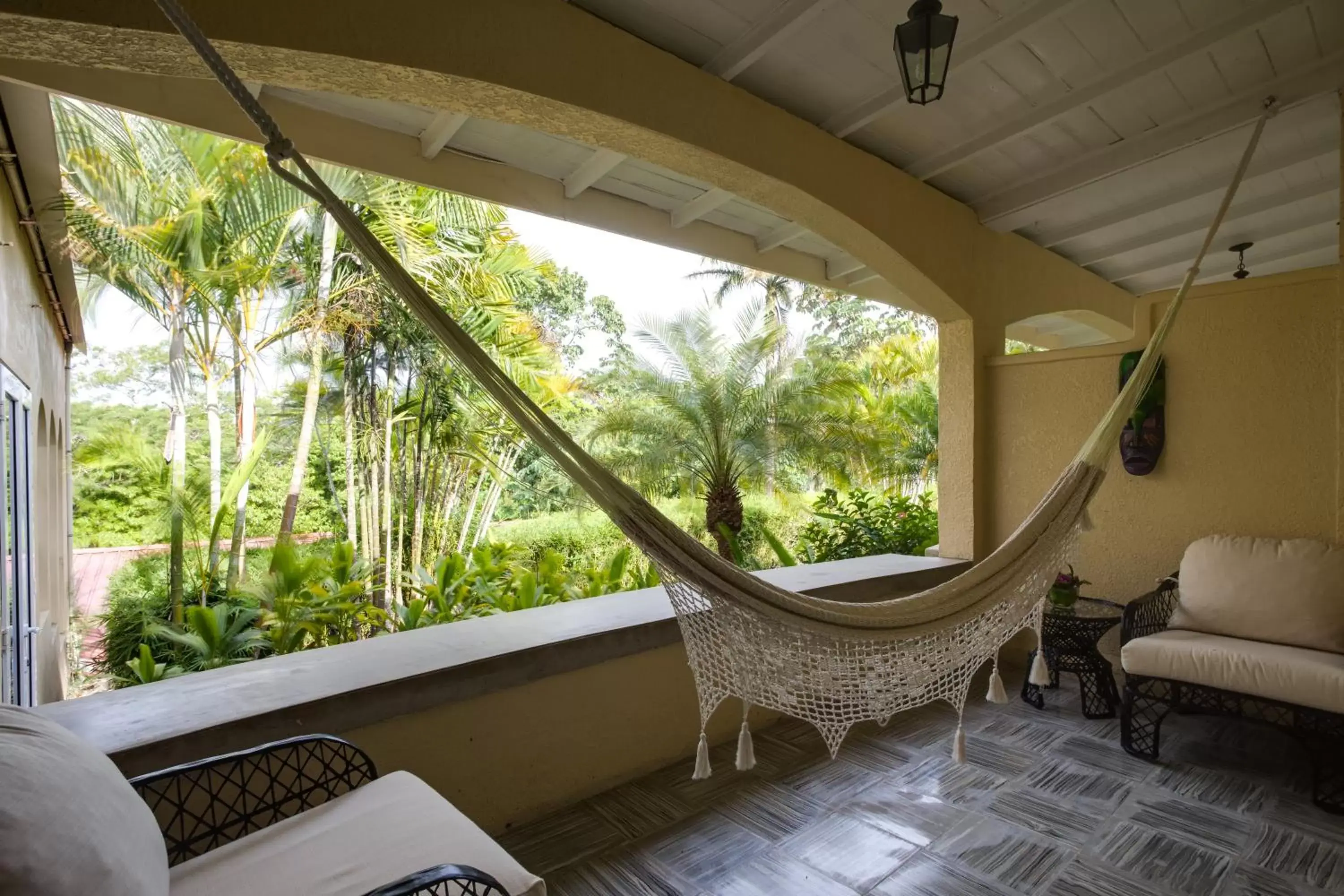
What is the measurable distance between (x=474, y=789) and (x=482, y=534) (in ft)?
17.8

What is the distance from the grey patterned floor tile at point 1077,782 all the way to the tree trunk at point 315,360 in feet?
15.8

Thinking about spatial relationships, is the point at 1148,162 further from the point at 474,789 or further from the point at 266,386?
the point at 266,386

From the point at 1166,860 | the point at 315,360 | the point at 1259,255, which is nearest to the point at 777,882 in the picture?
the point at 1166,860

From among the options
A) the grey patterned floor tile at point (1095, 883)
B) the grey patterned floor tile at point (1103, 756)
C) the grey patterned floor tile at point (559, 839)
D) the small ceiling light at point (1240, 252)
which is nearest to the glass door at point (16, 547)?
the grey patterned floor tile at point (559, 839)

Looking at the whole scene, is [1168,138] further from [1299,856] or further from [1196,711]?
[1299,856]

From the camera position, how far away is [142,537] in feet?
26.7

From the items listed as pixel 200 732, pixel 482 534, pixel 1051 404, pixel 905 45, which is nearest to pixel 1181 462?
pixel 1051 404

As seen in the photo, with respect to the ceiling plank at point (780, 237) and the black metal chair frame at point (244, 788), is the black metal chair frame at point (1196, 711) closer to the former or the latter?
the ceiling plank at point (780, 237)

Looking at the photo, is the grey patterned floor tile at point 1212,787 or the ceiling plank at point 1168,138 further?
the ceiling plank at point 1168,138

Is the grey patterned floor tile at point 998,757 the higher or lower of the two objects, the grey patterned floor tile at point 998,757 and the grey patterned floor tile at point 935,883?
the lower

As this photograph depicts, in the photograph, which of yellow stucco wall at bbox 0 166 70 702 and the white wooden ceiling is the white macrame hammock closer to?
the white wooden ceiling

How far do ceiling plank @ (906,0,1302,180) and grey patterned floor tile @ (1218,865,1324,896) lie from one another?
221 cm

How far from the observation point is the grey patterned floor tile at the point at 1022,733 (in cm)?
245

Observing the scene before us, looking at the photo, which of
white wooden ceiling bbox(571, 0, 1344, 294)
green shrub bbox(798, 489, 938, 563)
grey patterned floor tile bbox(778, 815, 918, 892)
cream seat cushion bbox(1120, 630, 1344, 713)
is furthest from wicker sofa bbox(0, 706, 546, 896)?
green shrub bbox(798, 489, 938, 563)
